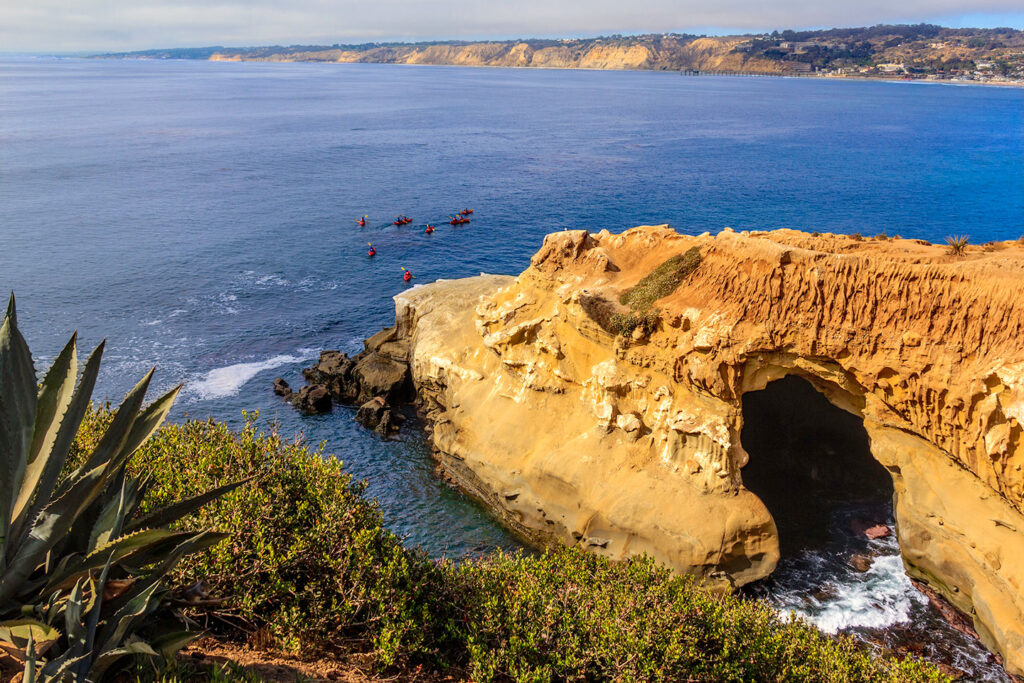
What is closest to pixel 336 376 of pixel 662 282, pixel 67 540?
pixel 662 282

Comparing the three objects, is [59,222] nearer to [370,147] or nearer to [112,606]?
[370,147]

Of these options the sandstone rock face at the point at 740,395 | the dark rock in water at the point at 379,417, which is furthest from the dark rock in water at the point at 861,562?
the dark rock in water at the point at 379,417

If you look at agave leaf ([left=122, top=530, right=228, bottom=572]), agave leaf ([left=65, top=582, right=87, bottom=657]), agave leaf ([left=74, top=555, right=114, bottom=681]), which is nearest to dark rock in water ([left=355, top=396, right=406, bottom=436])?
agave leaf ([left=122, top=530, right=228, bottom=572])

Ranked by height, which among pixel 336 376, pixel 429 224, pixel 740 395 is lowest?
pixel 336 376

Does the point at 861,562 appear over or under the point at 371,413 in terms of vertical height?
under

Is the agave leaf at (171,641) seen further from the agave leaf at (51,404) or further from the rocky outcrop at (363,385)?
the rocky outcrop at (363,385)

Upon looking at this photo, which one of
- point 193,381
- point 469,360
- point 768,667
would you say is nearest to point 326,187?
point 193,381

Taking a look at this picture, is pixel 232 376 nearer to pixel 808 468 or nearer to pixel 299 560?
pixel 299 560
